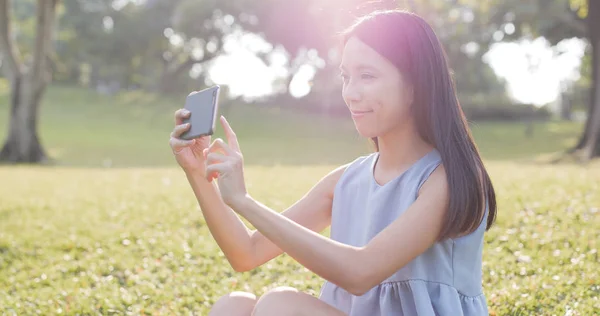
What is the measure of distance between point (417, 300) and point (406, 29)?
98 cm

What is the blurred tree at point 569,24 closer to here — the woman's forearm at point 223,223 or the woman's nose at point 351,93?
the woman's forearm at point 223,223

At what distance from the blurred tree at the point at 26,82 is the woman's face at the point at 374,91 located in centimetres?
1829

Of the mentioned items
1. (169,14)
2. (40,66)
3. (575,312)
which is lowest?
(575,312)

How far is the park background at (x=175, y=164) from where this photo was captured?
553 centimetres

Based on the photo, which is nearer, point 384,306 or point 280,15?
point 384,306

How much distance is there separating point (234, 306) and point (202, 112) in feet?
2.74

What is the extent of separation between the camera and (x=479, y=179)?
7.86 ft

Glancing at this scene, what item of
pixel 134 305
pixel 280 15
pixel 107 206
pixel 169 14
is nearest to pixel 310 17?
pixel 280 15

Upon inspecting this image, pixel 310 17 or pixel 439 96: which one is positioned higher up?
pixel 310 17

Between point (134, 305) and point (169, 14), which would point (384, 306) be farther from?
point (169, 14)

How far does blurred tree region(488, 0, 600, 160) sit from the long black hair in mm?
16184

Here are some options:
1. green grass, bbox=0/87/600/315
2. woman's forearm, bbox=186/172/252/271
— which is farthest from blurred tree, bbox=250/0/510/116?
woman's forearm, bbox=186/172/252/271

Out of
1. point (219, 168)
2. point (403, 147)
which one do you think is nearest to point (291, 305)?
point (219, 168)

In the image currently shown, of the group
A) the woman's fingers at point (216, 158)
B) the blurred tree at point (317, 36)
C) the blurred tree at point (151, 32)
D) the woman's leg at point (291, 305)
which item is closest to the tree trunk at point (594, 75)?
the blurred tree at point (317, 36)
